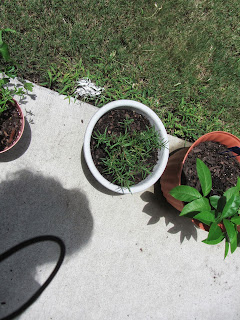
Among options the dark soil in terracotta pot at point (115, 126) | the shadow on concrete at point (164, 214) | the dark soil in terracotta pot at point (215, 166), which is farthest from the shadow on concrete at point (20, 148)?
the dark soil in terracotta pot at point (215, 166)

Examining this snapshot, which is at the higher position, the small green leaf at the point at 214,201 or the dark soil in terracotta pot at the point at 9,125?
the small green leaf at the point at 214,201

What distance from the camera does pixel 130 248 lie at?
6.56ft

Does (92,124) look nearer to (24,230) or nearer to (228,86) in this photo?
(24,230)

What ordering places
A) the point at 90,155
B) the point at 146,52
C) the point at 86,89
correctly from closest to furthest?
1. the point at 90,155
2. the point at 86,89
3. the point at 146,52

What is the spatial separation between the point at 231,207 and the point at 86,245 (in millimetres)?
1108

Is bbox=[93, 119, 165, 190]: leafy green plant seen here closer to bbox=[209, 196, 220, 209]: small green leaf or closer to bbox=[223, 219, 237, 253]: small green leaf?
bbox=[209, 196, 220, 209]: small green leaf

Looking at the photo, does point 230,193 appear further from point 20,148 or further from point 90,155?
point 20,148

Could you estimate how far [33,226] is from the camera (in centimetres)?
191

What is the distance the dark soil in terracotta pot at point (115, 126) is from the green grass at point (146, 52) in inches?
16.1

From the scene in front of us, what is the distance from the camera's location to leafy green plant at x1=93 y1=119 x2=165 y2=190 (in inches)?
64.5

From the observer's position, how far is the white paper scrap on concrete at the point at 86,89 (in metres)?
A: 2.07

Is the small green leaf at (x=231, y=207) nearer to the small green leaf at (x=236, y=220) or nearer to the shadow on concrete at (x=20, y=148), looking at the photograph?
the small green leaf at (x=236, y=220)

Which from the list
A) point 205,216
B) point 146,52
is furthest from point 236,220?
point 146,52

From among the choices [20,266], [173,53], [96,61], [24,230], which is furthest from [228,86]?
[20,266]
